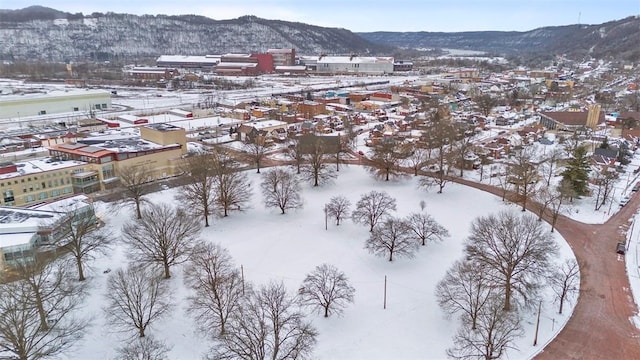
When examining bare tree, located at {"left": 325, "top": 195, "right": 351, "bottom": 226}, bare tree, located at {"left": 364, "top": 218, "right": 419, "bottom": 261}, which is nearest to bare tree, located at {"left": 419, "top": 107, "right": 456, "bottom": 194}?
bare tree, located at {"left": 325, "top": 195, "right": 351, "bottom": 226}

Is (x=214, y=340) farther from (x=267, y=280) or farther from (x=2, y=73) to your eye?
(x=2, y=73)

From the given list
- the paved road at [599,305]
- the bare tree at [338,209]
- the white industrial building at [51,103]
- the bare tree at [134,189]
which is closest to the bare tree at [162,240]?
the bare tree at [134,189]

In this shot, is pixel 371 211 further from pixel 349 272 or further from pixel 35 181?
pixel 35 181

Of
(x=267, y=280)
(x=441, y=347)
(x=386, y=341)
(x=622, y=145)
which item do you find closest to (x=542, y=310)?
(x=441, y=347)

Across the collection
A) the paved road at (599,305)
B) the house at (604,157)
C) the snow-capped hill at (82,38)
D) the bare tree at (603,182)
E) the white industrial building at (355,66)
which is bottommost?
the paved road at (599,305)

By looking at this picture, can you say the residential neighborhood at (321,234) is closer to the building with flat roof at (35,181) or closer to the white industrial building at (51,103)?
the building with flat roof at (35,181)

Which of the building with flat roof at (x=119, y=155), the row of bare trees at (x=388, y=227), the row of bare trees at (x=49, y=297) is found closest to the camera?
the row of bare trees at (x=49, y=297)

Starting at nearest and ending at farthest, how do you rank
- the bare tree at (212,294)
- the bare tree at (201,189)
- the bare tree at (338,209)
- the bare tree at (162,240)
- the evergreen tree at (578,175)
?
the bare tree at (212,294)
the bare tree at (162,240)
the bare tree at (338,209)
the bare tree at (201,189)
the evergreen tree at (578,175)
